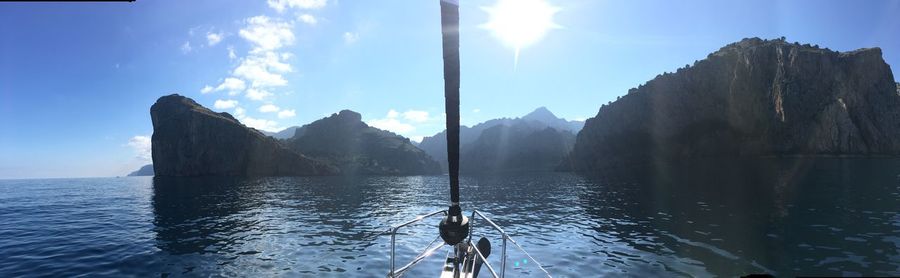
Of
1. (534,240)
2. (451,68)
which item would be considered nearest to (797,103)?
(534,240)

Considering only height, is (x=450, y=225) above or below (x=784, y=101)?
below

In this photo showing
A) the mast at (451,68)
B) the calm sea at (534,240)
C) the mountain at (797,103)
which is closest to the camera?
the mast at (451,68)

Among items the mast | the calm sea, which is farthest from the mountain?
the mast

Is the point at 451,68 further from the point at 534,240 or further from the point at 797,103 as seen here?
the point at 797,103

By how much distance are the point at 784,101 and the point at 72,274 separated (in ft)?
669

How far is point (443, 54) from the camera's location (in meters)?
4.67

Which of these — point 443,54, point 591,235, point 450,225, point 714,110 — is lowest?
point 591,235

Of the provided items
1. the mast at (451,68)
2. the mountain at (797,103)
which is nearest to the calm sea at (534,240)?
the mast at (451,68)

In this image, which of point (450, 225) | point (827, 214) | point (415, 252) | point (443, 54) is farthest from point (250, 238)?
point (827, 214)

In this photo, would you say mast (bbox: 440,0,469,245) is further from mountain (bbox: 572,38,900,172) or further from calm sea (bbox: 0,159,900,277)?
mountain (bbox: 572,38,900,172)

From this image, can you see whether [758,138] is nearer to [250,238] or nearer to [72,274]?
[250,238]

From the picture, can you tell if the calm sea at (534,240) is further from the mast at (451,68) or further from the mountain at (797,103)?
the mountain at (797,103)

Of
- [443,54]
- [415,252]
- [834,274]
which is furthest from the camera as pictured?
[415,252]

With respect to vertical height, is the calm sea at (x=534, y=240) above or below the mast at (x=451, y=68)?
below
